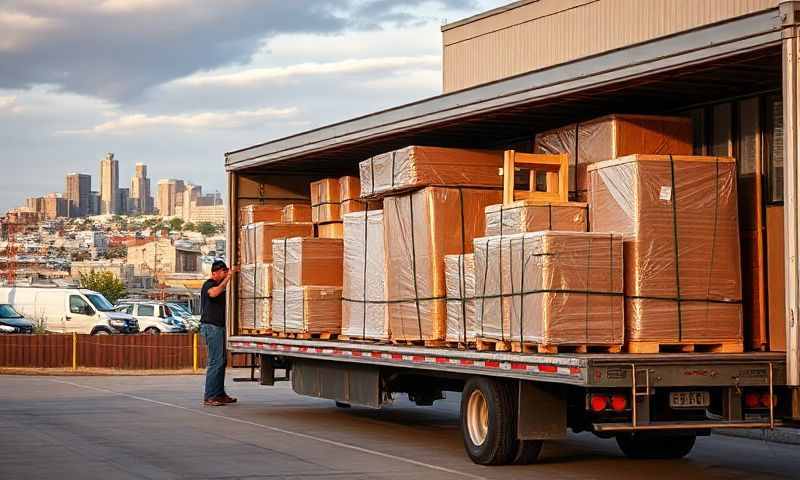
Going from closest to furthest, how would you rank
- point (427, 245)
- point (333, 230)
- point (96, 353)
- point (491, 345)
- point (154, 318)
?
point (491, 345), point (427, 245), point (333, 230), point (96, 353), point (154, 318)

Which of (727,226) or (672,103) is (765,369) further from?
(672,103)

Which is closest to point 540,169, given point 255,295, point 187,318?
point 255,295

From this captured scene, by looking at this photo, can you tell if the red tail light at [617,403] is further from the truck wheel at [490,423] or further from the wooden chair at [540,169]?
the wooden chair at [540,169]

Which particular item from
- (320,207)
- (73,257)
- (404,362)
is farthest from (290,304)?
(73,257)

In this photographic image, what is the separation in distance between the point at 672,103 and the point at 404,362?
3.49m

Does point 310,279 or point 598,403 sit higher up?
point 310,279

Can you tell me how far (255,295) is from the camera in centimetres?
1689

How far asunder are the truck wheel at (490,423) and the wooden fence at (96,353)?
2007cm

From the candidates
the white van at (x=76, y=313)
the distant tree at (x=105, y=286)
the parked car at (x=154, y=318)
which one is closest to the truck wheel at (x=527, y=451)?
the white van at (x=76, y=313)

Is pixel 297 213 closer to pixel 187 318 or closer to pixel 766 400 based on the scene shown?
pixel 766 400

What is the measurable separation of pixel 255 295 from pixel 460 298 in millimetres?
5828

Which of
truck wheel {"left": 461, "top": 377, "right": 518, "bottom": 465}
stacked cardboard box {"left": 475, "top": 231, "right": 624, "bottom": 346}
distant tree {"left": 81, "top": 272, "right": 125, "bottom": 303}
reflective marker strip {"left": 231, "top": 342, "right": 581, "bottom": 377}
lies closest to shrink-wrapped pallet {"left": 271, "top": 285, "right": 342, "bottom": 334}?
reflective marker strip {"left": 231, "top": 342, "right": 581, "bottom": 377}

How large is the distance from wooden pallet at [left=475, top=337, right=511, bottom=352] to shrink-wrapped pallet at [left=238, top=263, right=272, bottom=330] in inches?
224

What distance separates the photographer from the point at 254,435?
1392 cm
